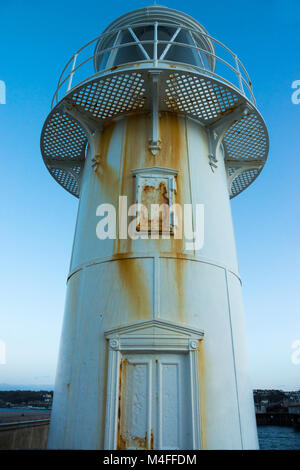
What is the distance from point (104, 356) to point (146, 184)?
3725 millimetres

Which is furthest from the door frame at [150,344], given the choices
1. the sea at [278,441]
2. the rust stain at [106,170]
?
the sea at [278,441]

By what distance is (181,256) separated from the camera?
261 inches

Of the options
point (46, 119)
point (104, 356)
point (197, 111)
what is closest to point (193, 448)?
point (104, 356)

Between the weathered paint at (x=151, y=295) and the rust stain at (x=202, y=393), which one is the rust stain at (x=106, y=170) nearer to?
the weathered paint at (x=151, y=295)

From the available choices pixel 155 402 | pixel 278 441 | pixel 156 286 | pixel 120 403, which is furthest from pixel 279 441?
Answer: pixel 156 286

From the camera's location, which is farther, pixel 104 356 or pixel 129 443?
pixel 104 356

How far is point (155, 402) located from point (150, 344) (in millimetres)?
921

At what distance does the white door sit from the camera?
5195 mm

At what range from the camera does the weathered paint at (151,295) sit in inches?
222

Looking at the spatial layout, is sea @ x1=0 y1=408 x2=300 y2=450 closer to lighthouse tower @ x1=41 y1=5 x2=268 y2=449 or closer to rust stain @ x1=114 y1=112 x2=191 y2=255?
lighthouse tower @ x1=41 y1=5 x2=268 y2=449

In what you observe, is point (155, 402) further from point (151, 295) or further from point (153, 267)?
point (153, 267)
